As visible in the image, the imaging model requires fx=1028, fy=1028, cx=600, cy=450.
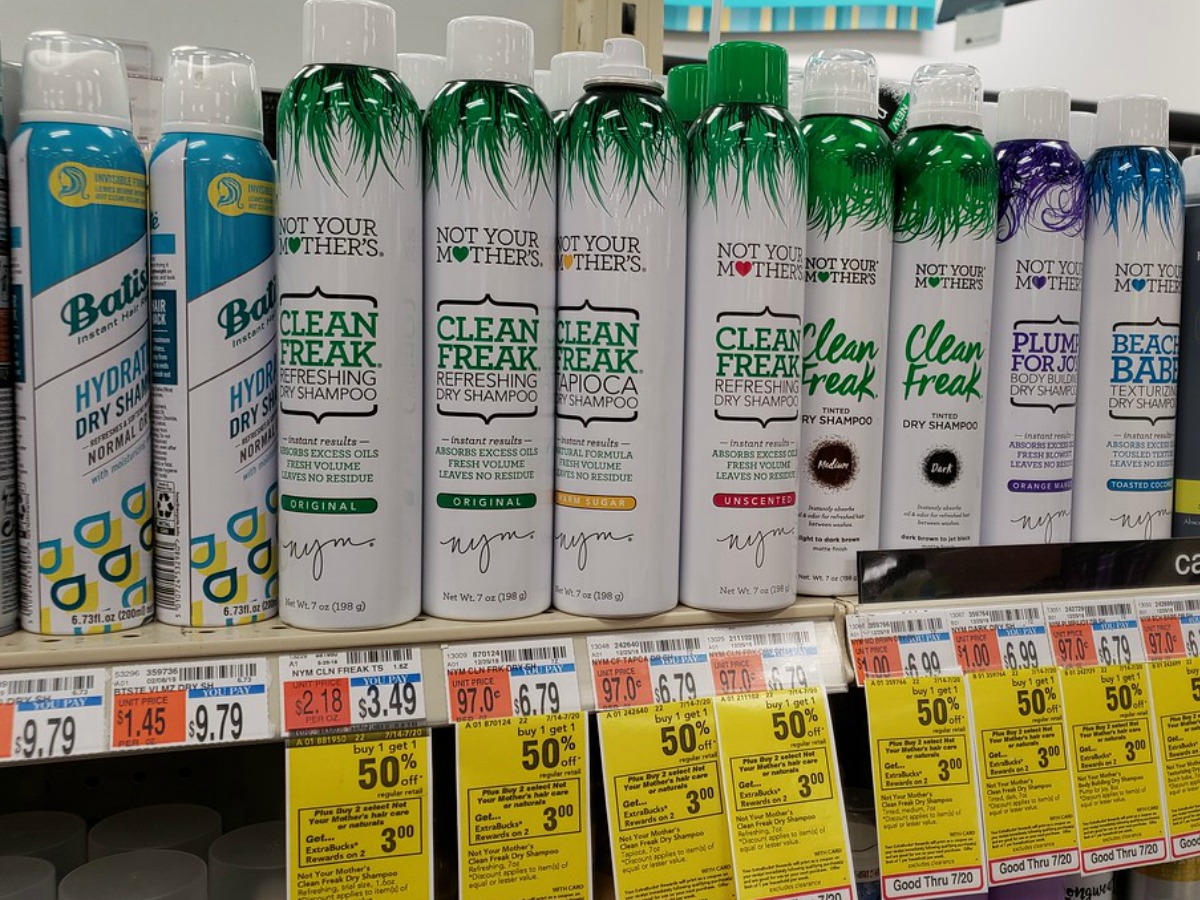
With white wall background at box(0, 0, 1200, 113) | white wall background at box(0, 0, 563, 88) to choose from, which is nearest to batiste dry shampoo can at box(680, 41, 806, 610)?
white wall background at box(0, 0, 563, 88)

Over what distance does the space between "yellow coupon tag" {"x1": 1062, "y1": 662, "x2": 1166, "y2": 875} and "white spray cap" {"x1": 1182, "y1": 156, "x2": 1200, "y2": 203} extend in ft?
1.42

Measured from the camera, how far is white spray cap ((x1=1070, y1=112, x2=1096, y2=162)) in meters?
0.95

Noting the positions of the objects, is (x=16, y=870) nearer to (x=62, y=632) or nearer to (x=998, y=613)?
(x=62, y=632)

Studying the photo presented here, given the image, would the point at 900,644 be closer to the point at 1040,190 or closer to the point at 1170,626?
the point at 1170,626

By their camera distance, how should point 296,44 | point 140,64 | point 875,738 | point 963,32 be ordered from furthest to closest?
point 963,32
point 296,44
point 140,64
point 875,738

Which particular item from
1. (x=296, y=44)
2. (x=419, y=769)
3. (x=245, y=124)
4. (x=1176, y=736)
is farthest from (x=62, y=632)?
(x=296, y=44)

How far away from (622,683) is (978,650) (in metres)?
0.31

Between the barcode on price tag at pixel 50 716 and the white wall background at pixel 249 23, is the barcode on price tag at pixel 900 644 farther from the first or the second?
the white wall background at pixel 249 23

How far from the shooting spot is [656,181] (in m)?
0.73

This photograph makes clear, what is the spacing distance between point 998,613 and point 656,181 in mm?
467

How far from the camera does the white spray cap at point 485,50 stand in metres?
0.71

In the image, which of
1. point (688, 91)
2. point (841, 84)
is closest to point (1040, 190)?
point (841, 84)

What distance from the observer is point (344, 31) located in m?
0.68

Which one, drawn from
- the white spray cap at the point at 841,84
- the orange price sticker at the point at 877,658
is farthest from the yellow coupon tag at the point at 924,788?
the white spray cap at the point at 841,84
